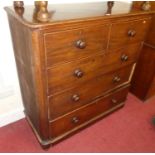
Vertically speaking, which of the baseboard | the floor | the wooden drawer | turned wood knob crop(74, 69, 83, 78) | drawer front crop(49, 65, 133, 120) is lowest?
the floor

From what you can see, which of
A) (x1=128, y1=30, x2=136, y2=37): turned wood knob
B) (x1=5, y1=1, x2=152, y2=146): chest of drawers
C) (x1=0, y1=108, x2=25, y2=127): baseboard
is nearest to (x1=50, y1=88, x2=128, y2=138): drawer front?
(x1=5, y1=1, x2=152, y2=146): chest of drawers

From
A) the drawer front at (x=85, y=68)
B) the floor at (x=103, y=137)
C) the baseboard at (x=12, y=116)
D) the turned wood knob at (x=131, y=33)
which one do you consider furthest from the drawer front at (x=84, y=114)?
the turned wood knob at (x=131, y=33)

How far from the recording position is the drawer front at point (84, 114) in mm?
1382

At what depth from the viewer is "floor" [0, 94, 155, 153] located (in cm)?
149

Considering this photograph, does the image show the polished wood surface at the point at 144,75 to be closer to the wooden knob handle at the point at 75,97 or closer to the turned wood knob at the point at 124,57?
the turned wood knob at the point at 124,57

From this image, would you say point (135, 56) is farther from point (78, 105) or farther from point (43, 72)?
point (43, 72)

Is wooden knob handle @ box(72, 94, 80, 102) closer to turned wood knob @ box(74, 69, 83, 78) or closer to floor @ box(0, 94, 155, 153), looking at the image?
turned wood knob @ box(74, 69, 83, 78)

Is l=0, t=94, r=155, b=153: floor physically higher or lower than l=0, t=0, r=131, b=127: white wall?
lower

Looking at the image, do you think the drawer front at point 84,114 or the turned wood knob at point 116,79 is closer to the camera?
the drawer front at point 84,114

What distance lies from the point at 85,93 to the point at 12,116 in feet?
2.71

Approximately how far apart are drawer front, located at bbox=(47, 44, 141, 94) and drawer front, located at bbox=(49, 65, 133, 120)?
7cm

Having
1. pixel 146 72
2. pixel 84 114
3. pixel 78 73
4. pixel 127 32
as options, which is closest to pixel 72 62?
pixel 78 73

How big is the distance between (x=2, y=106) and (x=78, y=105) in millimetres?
744

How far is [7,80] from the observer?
1.46 metres
